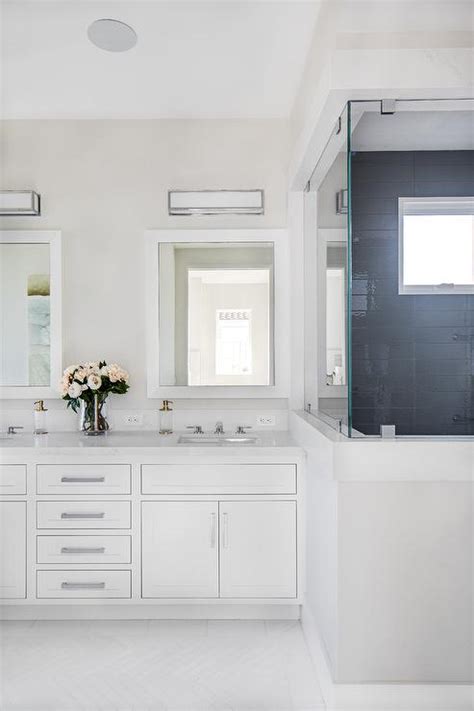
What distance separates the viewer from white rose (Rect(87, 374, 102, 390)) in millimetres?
2955

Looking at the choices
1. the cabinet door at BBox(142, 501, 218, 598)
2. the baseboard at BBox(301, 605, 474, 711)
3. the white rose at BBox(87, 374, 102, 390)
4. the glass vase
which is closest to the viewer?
the baseboard at BBox(301, 605, 474, 711)

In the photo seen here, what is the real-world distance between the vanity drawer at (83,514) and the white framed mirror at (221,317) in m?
0.76

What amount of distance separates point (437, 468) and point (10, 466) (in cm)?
204

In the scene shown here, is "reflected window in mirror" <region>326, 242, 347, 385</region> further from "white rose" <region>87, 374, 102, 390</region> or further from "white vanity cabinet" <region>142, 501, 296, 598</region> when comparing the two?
"white rose" <region>87, 374, 102, 390</region>

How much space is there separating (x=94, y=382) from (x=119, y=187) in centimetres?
119

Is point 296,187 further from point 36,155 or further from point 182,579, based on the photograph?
point 182,579

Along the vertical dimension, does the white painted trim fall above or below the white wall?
below

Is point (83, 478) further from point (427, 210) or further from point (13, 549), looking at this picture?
point (427, 210)

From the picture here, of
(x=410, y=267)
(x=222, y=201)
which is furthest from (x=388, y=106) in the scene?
(x=222, y=201)

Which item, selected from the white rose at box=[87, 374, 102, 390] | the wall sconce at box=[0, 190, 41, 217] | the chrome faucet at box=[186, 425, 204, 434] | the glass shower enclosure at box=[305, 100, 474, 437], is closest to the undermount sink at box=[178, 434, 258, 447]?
the chrome faucet at box=[186, 425, 204, 434]

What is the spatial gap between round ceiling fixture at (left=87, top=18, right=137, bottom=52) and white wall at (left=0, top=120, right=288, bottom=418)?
0.75 metres

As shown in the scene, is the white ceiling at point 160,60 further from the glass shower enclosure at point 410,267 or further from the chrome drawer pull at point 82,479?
the chrome drawer pull at point 82,479

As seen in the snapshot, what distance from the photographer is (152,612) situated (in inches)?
106

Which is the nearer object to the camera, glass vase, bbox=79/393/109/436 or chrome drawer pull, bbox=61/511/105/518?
chrome drawer pull, bbox=61/511/105/518
